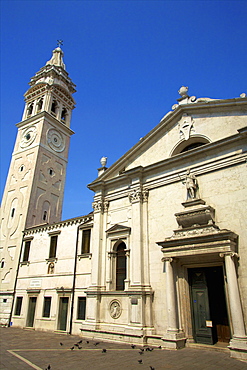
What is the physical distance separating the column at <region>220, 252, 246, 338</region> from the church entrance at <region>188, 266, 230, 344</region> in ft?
5.40

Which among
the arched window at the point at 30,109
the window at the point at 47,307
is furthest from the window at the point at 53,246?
the arched window at the point at 30,109

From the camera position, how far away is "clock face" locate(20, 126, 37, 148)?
32344 mm

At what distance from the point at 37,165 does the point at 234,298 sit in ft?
81.0

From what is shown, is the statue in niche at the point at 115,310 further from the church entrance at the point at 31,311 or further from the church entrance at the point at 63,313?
the church entrance at the point at 31,311

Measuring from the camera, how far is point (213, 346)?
1171cm

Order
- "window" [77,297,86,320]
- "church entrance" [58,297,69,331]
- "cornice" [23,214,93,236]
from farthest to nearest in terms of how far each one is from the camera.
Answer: "cornice" [23,214,93,236] → "church entrance" [58,297,69,331] → "window" [77,297,86,320]

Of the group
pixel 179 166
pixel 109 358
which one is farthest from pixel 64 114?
pixel 109 358

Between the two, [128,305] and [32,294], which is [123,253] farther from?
[32,294]

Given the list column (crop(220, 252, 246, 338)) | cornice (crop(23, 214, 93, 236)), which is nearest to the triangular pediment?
cornice (crop(23, 214, 93, 236))

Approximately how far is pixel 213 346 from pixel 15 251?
1996 cm

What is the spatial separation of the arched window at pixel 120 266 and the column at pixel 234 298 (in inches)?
262

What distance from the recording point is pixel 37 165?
98.8 feet

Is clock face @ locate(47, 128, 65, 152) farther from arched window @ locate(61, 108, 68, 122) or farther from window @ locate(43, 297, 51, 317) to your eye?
window @ locate(43, 297, 51, 317)

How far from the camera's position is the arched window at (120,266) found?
16.2 meters
